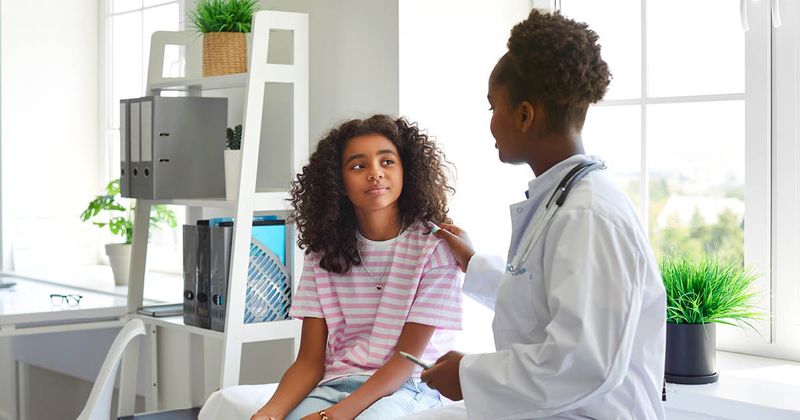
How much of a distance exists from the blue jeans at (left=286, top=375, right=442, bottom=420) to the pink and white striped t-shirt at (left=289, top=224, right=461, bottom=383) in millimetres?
21

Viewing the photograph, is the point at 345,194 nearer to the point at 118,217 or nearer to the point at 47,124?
the point at 118,217

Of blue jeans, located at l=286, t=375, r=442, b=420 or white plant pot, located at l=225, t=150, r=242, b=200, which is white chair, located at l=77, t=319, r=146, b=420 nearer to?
white plant pot, located at l=225, t=150, r=242, b=200

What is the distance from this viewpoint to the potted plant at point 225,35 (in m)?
2.49

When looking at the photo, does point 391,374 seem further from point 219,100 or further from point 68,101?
point 68,101

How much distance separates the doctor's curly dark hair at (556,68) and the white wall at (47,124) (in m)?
3.02

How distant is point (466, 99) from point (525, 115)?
1.13m

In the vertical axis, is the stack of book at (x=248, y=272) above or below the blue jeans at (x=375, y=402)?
above

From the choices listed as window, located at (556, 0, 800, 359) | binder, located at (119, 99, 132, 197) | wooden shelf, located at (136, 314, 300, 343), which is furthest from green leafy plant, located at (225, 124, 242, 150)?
window, located at (556, 0, 800, 359)

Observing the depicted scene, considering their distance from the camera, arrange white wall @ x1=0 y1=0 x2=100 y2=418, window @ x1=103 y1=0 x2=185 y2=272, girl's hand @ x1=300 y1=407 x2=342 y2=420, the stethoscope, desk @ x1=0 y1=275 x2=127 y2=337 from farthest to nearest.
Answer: white wall @ x1=0 y1=0 x2=100 y2=418 → window @ x1=103 y1=0 x2=185 y2=272 → desk @ x1=0 y1=275 x2=127 y2=337 → girl's hand @ x1=300 y1=407 x2=342 y2=420 → the stethoscope

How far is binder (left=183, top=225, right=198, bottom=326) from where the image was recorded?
2516 millimetres

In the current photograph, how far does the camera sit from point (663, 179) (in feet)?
7.64

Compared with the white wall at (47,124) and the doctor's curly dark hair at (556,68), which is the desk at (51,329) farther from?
the doctor's curly dark hair at (556,68)

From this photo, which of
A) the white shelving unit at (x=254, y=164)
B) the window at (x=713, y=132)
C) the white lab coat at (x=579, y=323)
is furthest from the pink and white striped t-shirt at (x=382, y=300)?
the window at (x=713, y=132)

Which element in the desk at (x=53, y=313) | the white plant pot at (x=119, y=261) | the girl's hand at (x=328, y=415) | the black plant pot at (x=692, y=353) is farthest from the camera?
the white plant pot at (x=119, y=261)
